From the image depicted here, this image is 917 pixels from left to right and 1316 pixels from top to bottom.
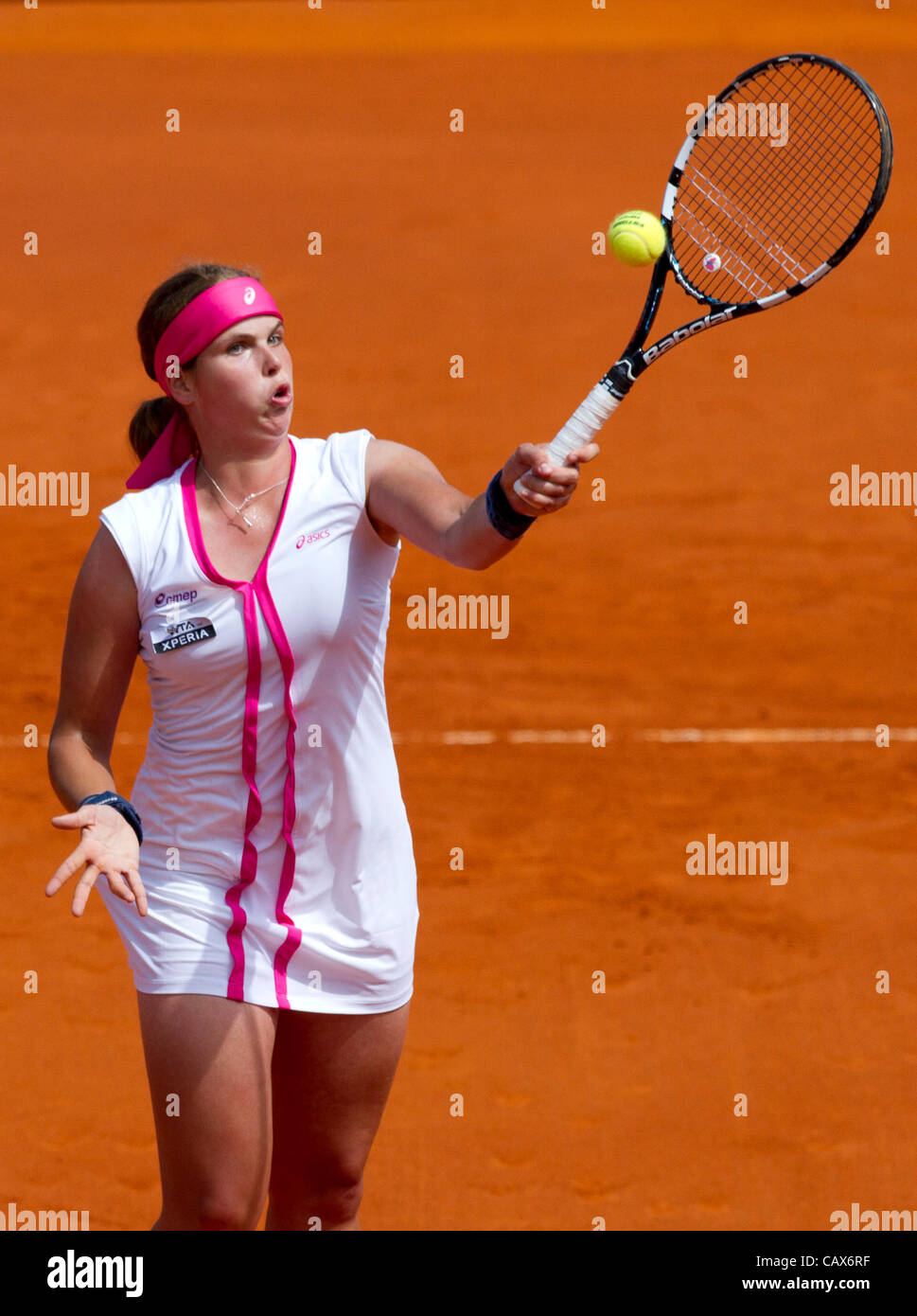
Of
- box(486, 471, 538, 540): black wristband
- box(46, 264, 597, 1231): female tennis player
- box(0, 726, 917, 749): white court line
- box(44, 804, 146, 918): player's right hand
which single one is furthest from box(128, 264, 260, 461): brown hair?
box(0, 726, 917, 749): white court line

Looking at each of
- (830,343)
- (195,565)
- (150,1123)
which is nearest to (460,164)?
(830,343)

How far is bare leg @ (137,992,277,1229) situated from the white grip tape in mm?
1389

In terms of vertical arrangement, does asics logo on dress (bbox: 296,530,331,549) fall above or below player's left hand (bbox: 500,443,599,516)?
below

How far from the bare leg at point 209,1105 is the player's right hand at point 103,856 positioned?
14.2 inches

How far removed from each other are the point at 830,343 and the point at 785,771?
6773 mm

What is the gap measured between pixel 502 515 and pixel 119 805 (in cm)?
107

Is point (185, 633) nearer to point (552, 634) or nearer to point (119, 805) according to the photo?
point (119, 805)

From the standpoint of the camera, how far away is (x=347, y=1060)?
155 inches

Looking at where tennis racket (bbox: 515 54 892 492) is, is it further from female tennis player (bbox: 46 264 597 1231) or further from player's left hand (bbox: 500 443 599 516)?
female tennis player (bbox: 46 264 597 1231)

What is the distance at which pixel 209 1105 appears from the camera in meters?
3.69

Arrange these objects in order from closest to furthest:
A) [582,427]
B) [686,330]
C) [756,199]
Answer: [582,427] → [686,330] → [756,199]

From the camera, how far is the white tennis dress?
3.76 meters

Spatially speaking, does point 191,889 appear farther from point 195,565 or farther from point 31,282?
point 31,282

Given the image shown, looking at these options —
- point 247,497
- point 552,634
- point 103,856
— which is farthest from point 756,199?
point 103,856
